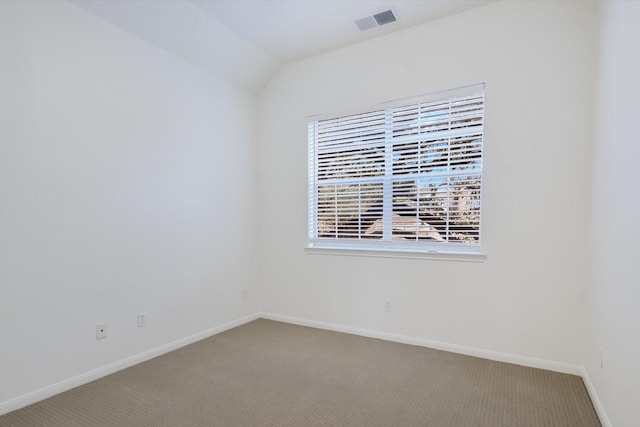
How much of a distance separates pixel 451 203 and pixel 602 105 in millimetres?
1233

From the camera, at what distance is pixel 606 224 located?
201 cm

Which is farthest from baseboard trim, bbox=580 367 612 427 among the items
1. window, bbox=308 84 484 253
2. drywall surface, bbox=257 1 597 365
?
window, bbox=308 84 484 253

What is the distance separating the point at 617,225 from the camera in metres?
1.81

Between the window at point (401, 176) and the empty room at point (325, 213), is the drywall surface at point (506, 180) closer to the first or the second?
the empty room at point (325, 213)

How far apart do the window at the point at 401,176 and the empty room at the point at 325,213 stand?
0.07ft

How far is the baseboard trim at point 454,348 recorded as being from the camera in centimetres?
255

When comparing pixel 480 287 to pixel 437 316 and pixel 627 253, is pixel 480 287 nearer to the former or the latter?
pixel 437 316

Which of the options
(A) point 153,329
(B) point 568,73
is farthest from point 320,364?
(B) point 568,73

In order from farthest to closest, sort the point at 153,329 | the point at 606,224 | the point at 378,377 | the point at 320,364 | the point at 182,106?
the point at 182,106, the point at 153,329, the point at 320,364, the point at 378,377, the point at 606,224

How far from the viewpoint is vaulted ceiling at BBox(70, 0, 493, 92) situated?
8.82 ft

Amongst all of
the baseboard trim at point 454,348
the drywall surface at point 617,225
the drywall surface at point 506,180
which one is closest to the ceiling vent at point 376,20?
the drywall surface at point 506,180

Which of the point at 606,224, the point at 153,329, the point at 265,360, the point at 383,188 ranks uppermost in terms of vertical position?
the point at 383,188

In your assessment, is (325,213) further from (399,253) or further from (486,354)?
(486,354)

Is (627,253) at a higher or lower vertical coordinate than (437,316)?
higher
